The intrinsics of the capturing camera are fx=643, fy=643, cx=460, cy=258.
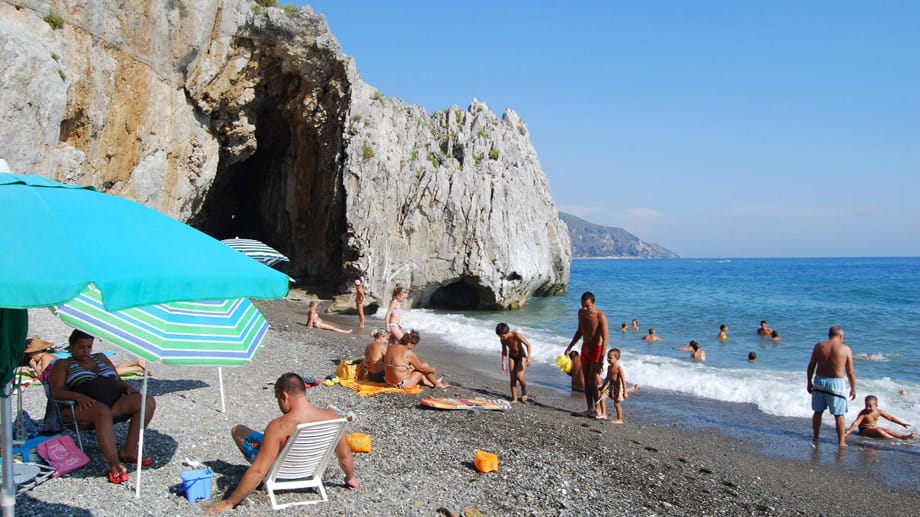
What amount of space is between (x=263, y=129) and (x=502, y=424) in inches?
878

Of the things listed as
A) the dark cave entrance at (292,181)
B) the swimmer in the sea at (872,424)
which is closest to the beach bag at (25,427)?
the swimmer in the sea at (872,424)

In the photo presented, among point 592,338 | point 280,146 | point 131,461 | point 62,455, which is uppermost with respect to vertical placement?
point 280,146

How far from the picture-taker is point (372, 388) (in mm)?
10227

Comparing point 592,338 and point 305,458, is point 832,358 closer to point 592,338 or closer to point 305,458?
point 592,338

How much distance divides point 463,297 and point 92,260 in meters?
30.0

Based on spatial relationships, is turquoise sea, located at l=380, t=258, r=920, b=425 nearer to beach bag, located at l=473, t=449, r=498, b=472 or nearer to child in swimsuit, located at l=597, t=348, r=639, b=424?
child in swimsuit, located at l=597, t=348, r=639, b=424

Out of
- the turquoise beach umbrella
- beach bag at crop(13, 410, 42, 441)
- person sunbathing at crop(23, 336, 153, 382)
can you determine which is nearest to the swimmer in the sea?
the turquoise beach umbrella

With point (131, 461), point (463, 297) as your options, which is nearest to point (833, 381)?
point (131, 461)

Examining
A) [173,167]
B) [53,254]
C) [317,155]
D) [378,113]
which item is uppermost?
[378,113]

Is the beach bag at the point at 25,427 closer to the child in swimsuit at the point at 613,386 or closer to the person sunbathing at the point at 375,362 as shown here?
the person sunbathing at the point at 375,362

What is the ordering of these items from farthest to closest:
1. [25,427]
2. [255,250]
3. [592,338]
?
1. [255,250]
2. [592,338]
3. [25,427]

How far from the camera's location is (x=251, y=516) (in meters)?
5.00

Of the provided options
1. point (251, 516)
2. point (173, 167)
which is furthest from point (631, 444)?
point (173, 167)

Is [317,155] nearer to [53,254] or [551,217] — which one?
[551,217]
